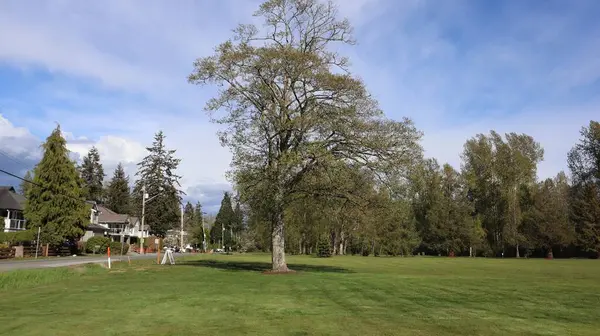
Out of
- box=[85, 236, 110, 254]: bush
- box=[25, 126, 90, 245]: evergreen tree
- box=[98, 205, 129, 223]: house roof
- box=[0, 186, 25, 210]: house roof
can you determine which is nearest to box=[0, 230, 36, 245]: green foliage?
box=[25, 126, 90, 245]: evergreen tree

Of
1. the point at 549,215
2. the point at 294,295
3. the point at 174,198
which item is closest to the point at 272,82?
the point at 294,295

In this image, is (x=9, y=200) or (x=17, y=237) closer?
(x=17, y=237)

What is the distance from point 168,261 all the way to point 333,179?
20.8 m

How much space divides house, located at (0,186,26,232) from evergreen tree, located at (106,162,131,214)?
171 ft

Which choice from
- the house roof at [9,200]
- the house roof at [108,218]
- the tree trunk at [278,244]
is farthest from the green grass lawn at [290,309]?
the house roof at [108,218]

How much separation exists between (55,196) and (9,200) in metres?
17.4

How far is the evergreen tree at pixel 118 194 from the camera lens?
4747 inches

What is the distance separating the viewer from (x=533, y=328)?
31.9 ft

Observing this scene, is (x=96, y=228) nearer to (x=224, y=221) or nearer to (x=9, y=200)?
(x=9, y=200)

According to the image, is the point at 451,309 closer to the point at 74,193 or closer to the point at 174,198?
the point at 74,193

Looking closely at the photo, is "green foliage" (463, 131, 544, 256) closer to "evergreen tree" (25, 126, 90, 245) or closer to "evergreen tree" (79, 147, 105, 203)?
"evergreen tree" (25, 126, 90, 245)

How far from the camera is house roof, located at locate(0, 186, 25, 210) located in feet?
207

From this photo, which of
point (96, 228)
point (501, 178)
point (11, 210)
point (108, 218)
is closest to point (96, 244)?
point (11, 210)

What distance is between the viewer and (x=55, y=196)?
52875 millimetres
